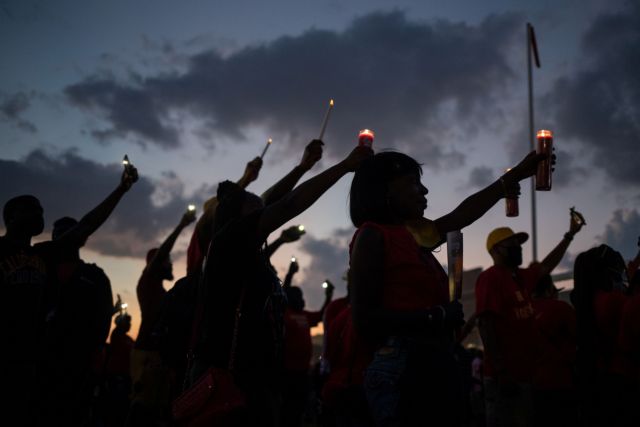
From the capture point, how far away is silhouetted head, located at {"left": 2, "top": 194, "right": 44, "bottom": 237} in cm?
486

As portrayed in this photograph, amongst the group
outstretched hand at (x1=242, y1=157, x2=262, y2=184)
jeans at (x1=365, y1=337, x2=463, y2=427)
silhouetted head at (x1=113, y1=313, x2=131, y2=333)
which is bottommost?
jeans at (x1=365, y1=337, x2=463, y2=427)

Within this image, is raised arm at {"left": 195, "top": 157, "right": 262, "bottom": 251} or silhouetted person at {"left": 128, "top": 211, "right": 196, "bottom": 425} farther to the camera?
silhouetted person at {"left": 128, "top": 211, "right": 196, "bottom": 425}

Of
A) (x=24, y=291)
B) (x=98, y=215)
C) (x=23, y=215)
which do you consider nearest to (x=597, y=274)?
(x=98, y=215)

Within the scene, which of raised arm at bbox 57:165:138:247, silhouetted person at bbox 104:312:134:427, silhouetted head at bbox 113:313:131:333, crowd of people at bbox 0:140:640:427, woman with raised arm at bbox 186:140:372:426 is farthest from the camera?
silhouetted head at bbox 113:313:131:333

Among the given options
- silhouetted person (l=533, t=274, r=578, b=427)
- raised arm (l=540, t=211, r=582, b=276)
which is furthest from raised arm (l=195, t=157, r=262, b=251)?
raised arm (l=540, t=211, r=582, b=276)

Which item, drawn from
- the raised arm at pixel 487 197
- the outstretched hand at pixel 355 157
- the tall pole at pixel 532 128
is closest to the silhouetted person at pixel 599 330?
the raised arm at pixel 487 197

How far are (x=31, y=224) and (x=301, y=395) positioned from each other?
226 inches

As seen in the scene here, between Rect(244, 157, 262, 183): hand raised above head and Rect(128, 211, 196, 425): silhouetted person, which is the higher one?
Rect(244, 157, 262, 183): hand raised above head

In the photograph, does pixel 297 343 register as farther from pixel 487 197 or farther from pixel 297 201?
pixel 297 201

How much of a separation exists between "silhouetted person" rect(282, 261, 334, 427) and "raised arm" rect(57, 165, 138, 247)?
122 inches

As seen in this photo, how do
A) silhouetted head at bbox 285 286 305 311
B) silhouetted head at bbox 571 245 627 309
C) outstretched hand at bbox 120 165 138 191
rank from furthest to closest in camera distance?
silhouetted head at bbox 285 286 305 311
silhouetted head at bbox 571 245 627 309
outstretched hand at bbox 120 165 138 191

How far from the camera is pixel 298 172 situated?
4582mm

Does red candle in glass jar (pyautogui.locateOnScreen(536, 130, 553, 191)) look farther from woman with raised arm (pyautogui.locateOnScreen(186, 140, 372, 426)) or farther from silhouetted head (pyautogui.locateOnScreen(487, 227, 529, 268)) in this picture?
silhouetted head (pyautogui.locateOnScreen(487, 227, 529, 268))

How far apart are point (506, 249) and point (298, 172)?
330cm
